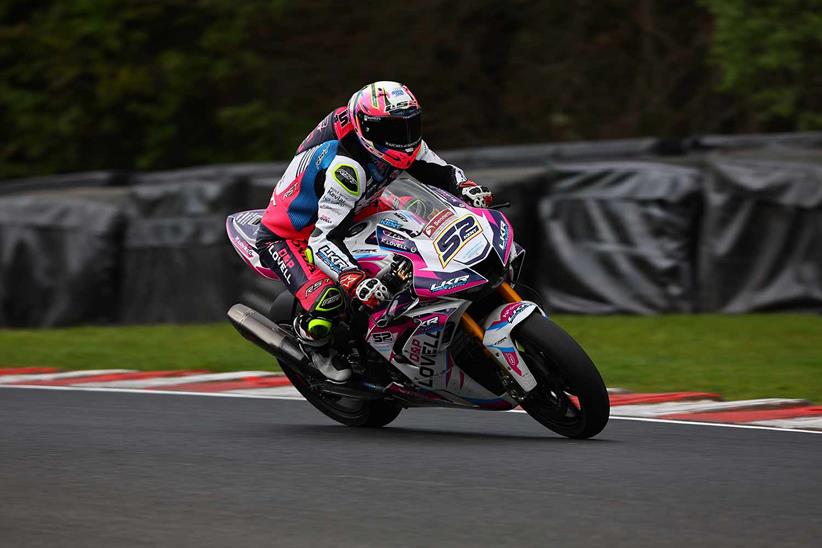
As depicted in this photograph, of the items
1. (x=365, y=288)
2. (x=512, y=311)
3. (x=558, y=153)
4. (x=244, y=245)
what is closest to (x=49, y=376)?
(x=244, y=245)

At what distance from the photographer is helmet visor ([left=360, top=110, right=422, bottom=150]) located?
7352mm

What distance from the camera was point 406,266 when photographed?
7258 millimetres

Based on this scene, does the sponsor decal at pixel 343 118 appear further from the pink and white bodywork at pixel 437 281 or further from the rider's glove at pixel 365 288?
the rider's glove at pixel 365 288

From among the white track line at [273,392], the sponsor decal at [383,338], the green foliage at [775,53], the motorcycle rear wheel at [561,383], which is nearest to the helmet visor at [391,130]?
the sponsor decal at [383,338]

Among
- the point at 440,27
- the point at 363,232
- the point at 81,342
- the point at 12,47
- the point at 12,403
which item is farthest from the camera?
the point at 12,47

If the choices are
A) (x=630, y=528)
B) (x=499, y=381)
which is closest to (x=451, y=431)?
(x=499, y=381)

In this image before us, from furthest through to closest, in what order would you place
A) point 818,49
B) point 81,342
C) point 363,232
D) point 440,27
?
point 440,27 → point 818,49 → point 81,342 → point 363,232

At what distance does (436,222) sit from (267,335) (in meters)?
1.31

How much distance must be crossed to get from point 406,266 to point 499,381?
0.72 m

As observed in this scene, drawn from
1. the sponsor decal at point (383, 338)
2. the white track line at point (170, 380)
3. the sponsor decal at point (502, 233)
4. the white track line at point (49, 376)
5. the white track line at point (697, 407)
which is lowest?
the white track line at point (49, 376)

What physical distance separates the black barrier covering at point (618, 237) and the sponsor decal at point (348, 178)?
653cm

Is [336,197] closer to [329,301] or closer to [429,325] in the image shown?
[329,301]

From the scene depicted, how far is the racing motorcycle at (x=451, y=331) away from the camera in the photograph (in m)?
6.90

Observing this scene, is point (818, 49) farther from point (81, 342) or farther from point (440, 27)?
point (81, 342)
